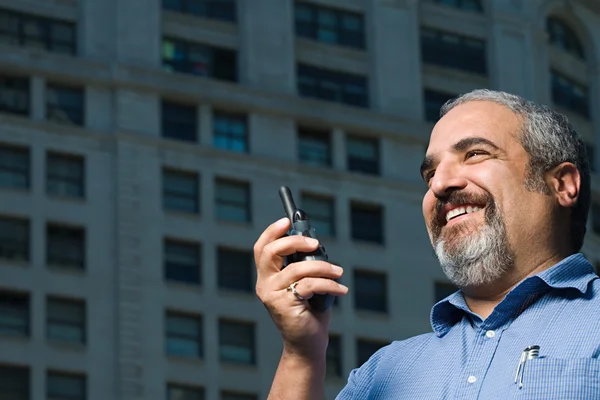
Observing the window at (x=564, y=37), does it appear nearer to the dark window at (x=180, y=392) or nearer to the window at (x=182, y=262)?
the window at (x=182, y=262)

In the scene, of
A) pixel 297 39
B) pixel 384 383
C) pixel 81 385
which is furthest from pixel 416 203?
pixel 384 383

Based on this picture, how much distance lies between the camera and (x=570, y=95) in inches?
2365

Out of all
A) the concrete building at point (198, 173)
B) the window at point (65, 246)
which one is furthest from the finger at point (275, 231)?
the window at point (65, 246)

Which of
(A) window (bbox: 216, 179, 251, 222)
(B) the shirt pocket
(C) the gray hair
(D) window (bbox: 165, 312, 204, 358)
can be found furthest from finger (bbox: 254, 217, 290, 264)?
(A) window (bbox: 216, 179, 251, 222)

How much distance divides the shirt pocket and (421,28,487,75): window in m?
51.6

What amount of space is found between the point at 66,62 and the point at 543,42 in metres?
17.9

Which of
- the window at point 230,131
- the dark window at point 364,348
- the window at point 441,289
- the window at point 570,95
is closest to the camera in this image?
the dark window at point 364,348

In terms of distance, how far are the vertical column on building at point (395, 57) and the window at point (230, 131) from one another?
4908 mm

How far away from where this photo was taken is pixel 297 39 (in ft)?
177

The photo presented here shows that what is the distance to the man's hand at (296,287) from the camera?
17.1 ft

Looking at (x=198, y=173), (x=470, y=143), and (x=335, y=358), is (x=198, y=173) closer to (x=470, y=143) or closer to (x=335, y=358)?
(x=335, y=358)

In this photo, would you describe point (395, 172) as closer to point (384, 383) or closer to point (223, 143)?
point (223, 143)

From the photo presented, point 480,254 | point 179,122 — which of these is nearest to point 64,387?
point 179,122

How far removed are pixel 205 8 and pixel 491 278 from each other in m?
46.7
